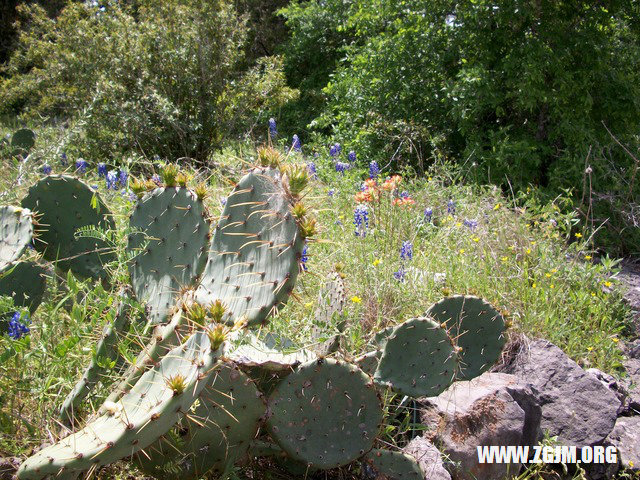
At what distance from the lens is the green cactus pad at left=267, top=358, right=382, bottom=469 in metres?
2.19

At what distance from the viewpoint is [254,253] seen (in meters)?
2.14

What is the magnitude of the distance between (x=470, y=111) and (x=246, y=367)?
162 inches

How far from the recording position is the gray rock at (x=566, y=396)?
298 cm

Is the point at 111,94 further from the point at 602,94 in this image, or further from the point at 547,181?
the point at 602,94

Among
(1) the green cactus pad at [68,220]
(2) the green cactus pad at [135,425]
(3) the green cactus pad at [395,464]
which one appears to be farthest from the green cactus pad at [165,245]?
(3) the green cactus pad at [395,464]

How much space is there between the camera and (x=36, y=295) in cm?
268

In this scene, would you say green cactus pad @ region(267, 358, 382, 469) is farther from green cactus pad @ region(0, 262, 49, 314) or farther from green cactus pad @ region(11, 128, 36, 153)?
green cactus pad @ region(11, 128, 36, 153)

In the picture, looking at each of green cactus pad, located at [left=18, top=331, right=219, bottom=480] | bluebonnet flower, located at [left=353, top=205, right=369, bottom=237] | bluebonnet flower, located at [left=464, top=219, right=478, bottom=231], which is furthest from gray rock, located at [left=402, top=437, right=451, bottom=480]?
bluebonnet flower, located at [left=464, top=219, right=478, bottom=231]

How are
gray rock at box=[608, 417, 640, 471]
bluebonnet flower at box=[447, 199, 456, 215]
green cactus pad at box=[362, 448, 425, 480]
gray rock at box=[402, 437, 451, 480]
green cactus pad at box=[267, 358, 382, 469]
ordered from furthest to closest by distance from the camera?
bluebonnet flower at box=[447, 199, 456, 215] → gray rock at box=[608, 417, 640, 471] → gray rock at box=[402, 437, 451, 480] → green cactus pad at box=[362, 448, 425, 480] → green cactus pad at box=[267, 358, 382, 469]

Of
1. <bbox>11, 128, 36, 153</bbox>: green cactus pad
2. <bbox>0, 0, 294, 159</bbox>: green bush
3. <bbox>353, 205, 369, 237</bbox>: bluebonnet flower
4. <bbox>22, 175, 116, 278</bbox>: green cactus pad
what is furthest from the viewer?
<bbox>0, 0, 294, 159</bbox>: green bush

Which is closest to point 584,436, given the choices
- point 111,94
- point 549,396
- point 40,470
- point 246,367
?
point 549,396

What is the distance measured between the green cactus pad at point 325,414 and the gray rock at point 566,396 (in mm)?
1156

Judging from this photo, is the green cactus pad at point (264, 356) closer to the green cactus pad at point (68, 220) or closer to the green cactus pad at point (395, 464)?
the green cactus pad at point (395, 464)

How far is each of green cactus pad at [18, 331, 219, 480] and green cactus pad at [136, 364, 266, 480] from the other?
26cm
